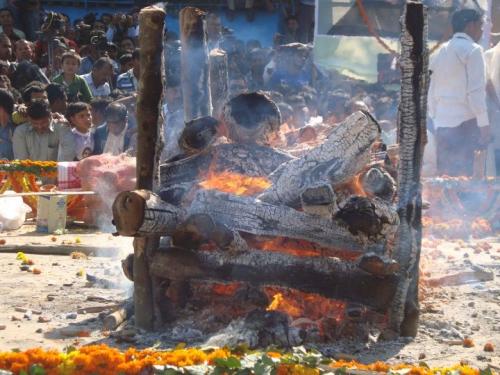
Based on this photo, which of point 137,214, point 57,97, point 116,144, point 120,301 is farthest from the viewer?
point 57,97

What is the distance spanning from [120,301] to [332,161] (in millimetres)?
2044

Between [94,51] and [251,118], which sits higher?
[94,51]

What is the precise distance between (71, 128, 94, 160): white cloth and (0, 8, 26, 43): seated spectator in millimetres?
6071

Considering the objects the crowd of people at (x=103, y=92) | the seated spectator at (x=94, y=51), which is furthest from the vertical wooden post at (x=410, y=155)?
the seated spectator at (x=94, y=51)

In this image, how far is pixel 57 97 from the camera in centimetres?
1304

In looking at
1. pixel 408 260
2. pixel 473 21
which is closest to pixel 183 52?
pixel 408 260

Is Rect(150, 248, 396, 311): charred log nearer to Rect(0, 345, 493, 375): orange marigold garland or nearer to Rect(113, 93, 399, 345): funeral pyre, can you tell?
Rect(113, 93, 399, 345): funeral pyre

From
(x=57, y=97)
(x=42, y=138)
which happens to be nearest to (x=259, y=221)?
(x=42, y=138)

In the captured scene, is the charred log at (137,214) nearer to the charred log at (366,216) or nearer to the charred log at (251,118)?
the charred log at (251,118)

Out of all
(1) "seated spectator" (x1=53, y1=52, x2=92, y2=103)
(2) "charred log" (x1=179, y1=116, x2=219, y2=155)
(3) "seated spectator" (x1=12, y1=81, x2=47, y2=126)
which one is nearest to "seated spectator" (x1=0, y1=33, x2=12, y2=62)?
(1) "seated spectator" (x1=53, y1=52, x2=92, y2=103)

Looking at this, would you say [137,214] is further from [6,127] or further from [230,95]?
[6,127]

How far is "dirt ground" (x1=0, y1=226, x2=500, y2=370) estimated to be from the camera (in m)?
5.60

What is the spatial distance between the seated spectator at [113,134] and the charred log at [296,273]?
5.69 m

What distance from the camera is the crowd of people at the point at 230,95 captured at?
1034 centimetres
